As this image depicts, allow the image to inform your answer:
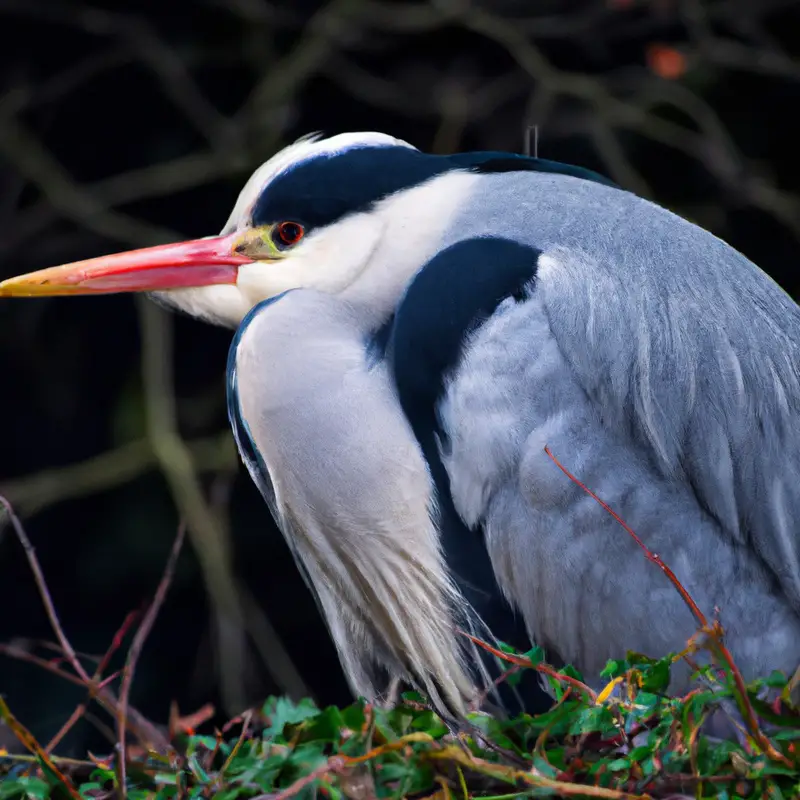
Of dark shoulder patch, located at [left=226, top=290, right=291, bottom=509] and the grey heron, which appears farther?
dark shoulder patch, located at [left=226, top=290, right=291, bottom=509]

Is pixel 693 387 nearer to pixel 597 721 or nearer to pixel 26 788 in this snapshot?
pixel 597 721

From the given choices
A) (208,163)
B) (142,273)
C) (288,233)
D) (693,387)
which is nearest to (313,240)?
(288,233)

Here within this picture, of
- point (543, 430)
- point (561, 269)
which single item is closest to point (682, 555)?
point (543, 430)

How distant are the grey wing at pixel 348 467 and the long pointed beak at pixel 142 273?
11 cm

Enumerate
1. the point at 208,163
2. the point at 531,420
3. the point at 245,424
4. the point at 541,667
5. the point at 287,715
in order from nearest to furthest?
the point at 541,667
the point at 287,715
the point at 531,420
the point at 245,424
the point at 208,163

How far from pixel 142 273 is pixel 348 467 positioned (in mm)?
370

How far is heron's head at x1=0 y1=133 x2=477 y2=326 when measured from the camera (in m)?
1.52

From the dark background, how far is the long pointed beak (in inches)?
47.8

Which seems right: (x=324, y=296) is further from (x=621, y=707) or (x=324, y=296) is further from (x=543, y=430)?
(x=621, y=707)

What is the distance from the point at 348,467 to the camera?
142 cm

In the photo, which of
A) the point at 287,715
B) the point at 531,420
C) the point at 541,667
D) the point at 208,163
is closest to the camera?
the point at 541,667

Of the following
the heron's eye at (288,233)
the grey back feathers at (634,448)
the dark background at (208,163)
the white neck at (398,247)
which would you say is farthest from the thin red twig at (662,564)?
the dark background at (208,163)

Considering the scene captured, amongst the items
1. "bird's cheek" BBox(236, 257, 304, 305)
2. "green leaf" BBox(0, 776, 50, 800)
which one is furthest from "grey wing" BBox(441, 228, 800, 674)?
"green leaf" BBox(0, 776, 50, 800)

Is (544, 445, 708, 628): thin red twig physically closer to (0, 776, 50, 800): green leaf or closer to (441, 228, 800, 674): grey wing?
(441, 228, 800, 674): grey wing
